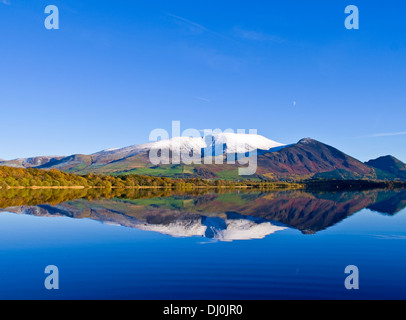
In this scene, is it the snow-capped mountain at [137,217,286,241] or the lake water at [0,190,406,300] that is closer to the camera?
the lake water at [0,190,406,300]

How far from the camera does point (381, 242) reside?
2647 cm

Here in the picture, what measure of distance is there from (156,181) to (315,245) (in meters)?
178

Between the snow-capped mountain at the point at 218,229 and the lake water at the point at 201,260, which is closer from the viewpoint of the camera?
the lake water at the point at 201,260

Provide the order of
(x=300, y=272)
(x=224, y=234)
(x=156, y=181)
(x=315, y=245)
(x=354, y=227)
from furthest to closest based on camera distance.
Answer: (x=156, y=181), (x=354, y=227), (x=224, y=234), (x=315, y=245), (x=300, y=272)

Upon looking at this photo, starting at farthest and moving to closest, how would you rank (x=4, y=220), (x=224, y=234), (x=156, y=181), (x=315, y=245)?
1. (x=156, y=181)
2. (x=4, y=220)
3. (x=224, y=234)
4. (x=315, y=245)

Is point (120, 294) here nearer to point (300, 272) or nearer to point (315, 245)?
point (300, 272)

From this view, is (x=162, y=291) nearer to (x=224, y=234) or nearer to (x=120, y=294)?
(x=120, y=294)

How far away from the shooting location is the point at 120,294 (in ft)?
44.5

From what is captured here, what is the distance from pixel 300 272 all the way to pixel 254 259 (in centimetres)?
305

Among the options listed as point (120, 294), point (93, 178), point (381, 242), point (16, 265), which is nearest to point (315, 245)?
point (381, 242)

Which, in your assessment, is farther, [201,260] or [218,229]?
[218,229]
